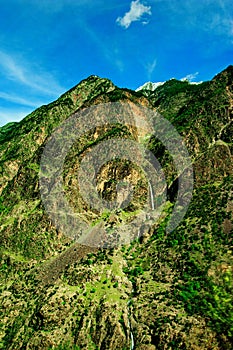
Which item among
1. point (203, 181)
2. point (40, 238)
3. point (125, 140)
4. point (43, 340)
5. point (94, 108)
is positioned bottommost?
point (43, 340)

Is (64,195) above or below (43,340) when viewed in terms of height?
above

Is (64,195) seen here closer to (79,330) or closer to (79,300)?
(79,300)

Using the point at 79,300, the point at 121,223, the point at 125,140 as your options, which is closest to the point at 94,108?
the point at 125,140

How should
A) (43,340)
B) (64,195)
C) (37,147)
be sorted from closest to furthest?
(43,340)
(64,195)
(37,147)

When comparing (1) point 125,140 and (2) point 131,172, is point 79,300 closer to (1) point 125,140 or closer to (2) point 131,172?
(2) point 131,172

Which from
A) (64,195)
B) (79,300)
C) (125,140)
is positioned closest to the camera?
(79,300)

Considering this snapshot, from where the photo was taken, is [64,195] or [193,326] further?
[64,195]

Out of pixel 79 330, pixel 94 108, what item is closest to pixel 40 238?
pixel 79 330
